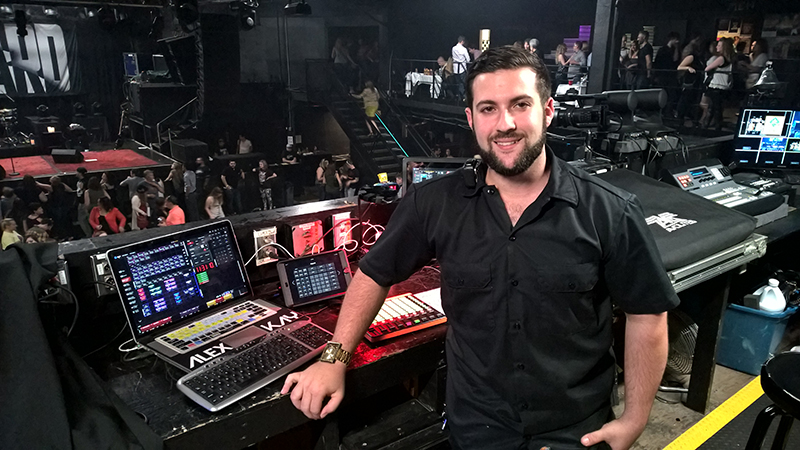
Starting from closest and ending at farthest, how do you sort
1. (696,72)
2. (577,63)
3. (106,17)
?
(696,72) → (106,17) → (577,63)

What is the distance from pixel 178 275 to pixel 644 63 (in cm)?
954

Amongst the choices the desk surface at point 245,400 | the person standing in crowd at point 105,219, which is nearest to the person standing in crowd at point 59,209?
the person standing in crowd at point 105,219

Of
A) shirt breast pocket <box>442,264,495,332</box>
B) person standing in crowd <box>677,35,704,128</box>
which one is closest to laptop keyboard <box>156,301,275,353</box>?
shirt breast pocket <box>442,264,495,332</box>

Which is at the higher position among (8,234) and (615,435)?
A: (615,435)

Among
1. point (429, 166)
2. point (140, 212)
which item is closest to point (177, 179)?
point (140, 212)

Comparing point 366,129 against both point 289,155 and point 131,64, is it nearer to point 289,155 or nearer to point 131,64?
point 289,155

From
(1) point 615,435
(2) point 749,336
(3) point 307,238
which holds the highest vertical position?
(3) point 307,238

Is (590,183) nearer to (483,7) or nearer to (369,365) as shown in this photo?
(369,365)

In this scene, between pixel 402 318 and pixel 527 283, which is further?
pixel 402 318

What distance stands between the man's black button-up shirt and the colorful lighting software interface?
776mm

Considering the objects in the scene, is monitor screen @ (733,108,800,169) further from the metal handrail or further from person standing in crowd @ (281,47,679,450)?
the metal handrail

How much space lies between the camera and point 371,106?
43.9 ft

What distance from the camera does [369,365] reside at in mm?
1740

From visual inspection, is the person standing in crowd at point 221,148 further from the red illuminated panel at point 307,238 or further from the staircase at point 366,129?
the red illuminated panel at point 307,238
